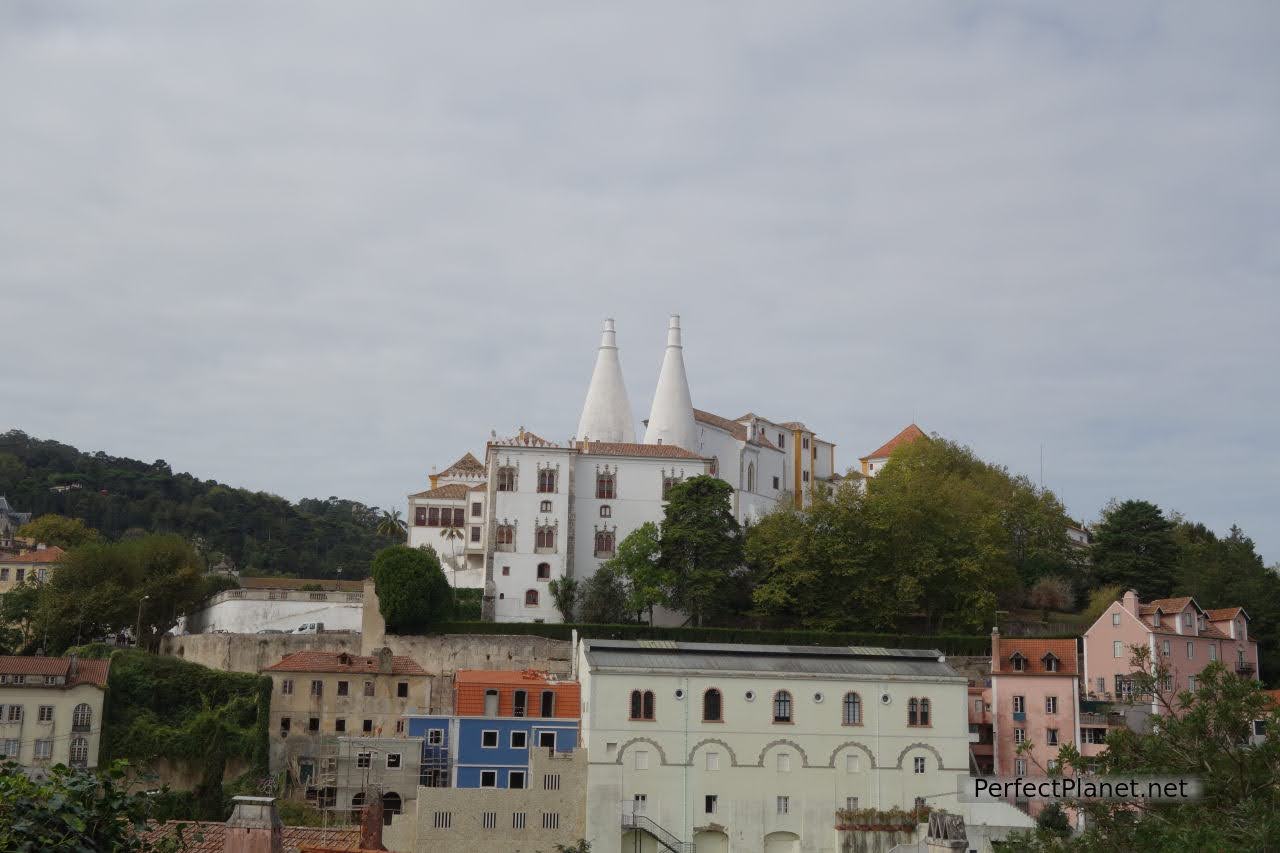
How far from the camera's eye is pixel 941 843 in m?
39.4

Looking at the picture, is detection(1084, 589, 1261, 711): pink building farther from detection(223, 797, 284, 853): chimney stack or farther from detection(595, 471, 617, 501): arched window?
detection(223, 797, 284, 853): chimney stack

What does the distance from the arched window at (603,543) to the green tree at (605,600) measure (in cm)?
291

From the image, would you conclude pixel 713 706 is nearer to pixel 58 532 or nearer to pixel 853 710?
pixel 853 710

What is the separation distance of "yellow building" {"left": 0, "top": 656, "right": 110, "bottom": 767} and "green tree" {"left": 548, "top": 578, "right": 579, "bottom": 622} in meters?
20.5

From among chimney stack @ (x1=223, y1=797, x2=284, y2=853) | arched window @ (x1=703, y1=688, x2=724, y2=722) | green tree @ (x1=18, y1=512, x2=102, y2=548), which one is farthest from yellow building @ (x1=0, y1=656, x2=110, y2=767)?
green tree @ (x1=18, y1=512, x2=102, y2=548)

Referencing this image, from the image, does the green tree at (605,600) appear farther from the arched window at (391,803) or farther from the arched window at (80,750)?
the arched window at (80,750)

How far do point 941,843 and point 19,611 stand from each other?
4292 centimetres

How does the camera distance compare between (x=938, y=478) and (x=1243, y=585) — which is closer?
(x=1243, y=585)

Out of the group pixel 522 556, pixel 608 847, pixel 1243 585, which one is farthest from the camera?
pixel 522 556

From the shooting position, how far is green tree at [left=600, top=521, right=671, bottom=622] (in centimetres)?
6206

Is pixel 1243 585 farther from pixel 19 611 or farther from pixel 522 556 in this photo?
pixel 19 611

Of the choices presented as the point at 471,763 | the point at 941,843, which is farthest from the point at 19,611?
the point at 941,843

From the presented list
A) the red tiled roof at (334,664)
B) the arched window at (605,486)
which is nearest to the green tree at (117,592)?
the red tiled roof at (334,664)

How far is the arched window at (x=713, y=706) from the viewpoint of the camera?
1848 inches
